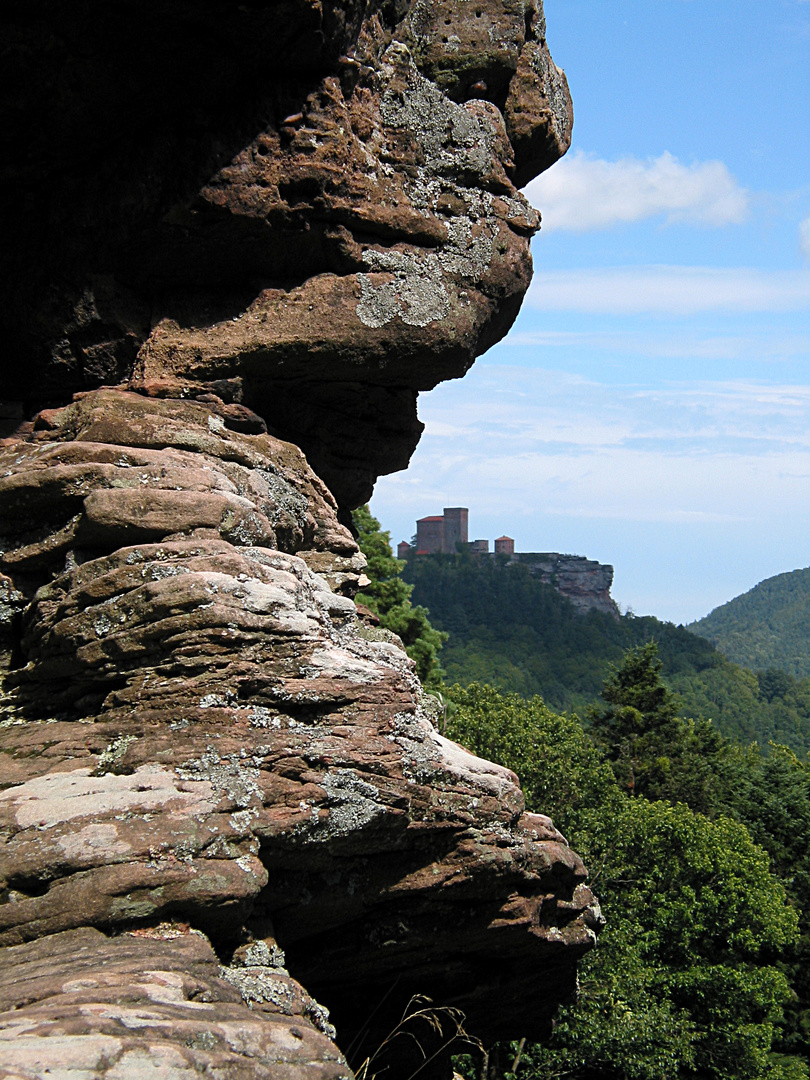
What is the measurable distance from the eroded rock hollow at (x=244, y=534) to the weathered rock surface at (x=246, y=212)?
0.03m

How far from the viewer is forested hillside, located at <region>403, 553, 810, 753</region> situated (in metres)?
108

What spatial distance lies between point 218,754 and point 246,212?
5.15 m

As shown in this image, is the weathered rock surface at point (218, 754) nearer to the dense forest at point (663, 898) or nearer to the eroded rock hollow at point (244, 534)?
the eroded rock hollow at point (244, 534)

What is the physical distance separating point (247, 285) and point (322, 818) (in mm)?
5308

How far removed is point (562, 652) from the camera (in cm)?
13800

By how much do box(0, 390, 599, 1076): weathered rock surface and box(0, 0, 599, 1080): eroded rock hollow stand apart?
0.02 metres

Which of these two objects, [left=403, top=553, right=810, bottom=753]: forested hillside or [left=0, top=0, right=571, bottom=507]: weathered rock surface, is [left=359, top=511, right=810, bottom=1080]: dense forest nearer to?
[left=0, top=0, right=571, bottom=507]: weathered rock surface

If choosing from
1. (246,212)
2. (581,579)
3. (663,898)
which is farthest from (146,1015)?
(581,579)

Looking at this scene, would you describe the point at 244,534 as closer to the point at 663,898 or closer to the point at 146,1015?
the point at 146,1015

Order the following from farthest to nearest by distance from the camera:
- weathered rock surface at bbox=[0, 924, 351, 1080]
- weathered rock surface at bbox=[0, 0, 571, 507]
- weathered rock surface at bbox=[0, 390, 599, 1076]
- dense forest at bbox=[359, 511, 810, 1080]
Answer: dense forest at bbox=[359, 511, 810, 1080]
weathered rock surface at bbox=[0, 0, 571, 507]
weathered rock surface at bbox=[0, 390, 599, 1076]
weathered rock surface at bbox=[0, 924, 351, 1080]

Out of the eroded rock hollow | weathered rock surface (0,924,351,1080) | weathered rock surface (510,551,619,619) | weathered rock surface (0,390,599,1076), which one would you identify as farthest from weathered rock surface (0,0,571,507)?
weathered rock surface (510,551,619,619)

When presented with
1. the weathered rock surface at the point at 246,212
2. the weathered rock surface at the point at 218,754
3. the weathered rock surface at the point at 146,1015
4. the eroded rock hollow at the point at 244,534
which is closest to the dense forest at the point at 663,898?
the weathered rock surface at the point at 218,754

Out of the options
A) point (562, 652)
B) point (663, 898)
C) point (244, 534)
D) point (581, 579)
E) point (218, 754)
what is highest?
point (581, 579)

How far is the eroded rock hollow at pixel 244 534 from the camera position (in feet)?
18.6
